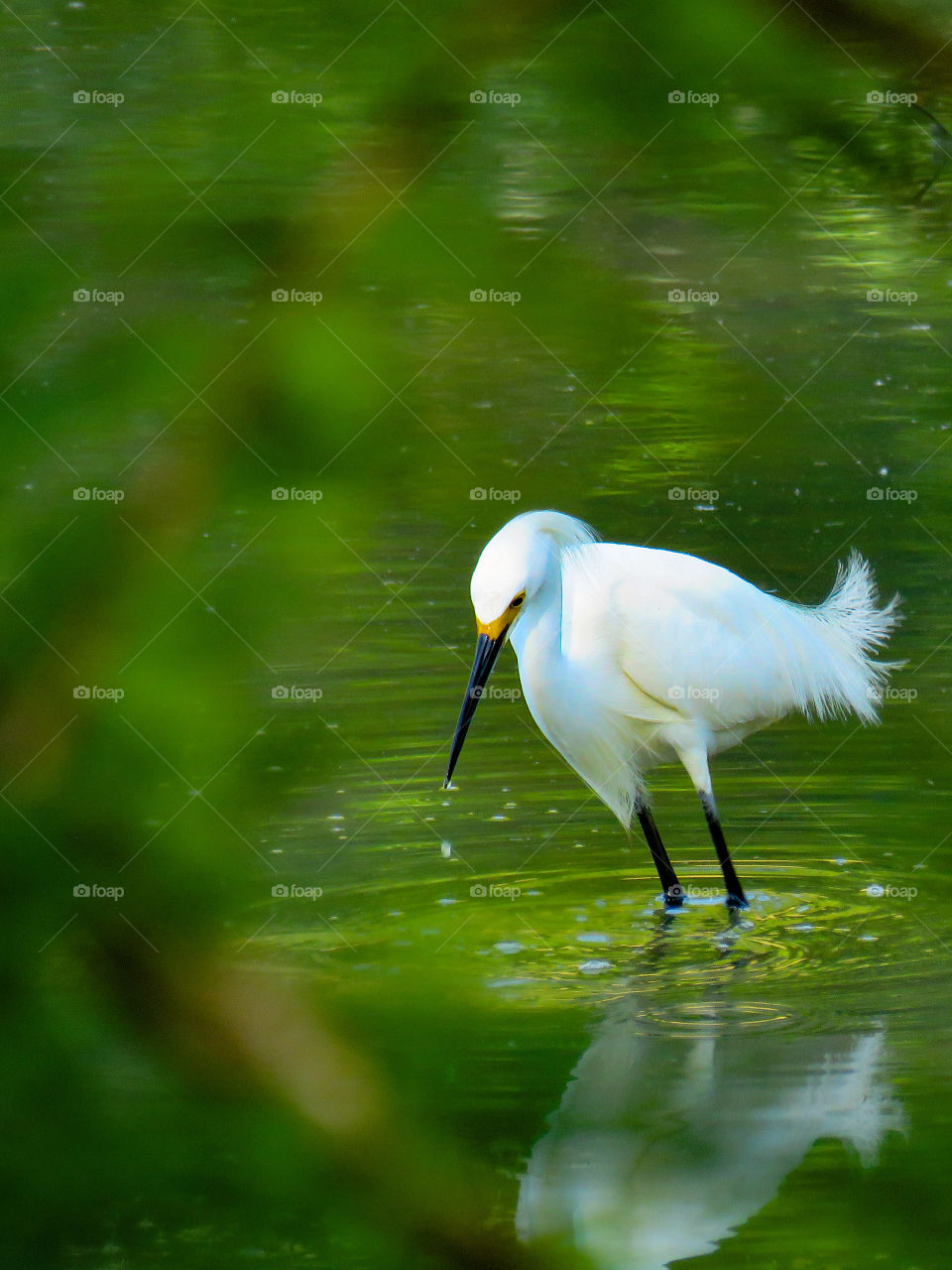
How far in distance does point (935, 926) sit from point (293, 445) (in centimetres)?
198

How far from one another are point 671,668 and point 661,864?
0.32 metres

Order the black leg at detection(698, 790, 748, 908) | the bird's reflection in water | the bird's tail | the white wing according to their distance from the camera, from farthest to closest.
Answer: the bird's tail, the white wing, the black leg at detection(698, 790, 748, 908), the bird's reflection in water

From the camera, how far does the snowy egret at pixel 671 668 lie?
2.54m

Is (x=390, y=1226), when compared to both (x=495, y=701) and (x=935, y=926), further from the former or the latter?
(x=495, y=701)

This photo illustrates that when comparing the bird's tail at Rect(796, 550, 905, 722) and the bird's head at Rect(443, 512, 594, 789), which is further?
the bird's tail at Rect(796, 550, 905, 722)

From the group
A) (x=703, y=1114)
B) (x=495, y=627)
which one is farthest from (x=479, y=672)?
(x=703, y=1114)

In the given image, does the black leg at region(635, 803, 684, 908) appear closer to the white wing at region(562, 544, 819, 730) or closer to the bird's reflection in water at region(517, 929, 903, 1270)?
the white wing at region(562, 544, 819, 730)

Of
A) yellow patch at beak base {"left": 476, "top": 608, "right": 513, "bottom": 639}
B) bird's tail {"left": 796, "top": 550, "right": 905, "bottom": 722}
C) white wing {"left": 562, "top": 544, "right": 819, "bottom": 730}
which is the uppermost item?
yellow patch at beak base {"left": 476, "top": 608, "right": 513, "bottom": 639}

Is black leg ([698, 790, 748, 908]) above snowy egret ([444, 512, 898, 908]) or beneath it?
Result: beneath

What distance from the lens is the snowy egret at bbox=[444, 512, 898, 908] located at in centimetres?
254

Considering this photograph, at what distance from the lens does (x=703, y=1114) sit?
1.73m

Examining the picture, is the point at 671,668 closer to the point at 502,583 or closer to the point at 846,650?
the point at 846,650

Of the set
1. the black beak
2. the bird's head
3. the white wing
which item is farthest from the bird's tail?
the black beak

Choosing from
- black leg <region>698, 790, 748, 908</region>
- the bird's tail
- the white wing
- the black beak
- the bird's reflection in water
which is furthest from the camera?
the bird's tail
